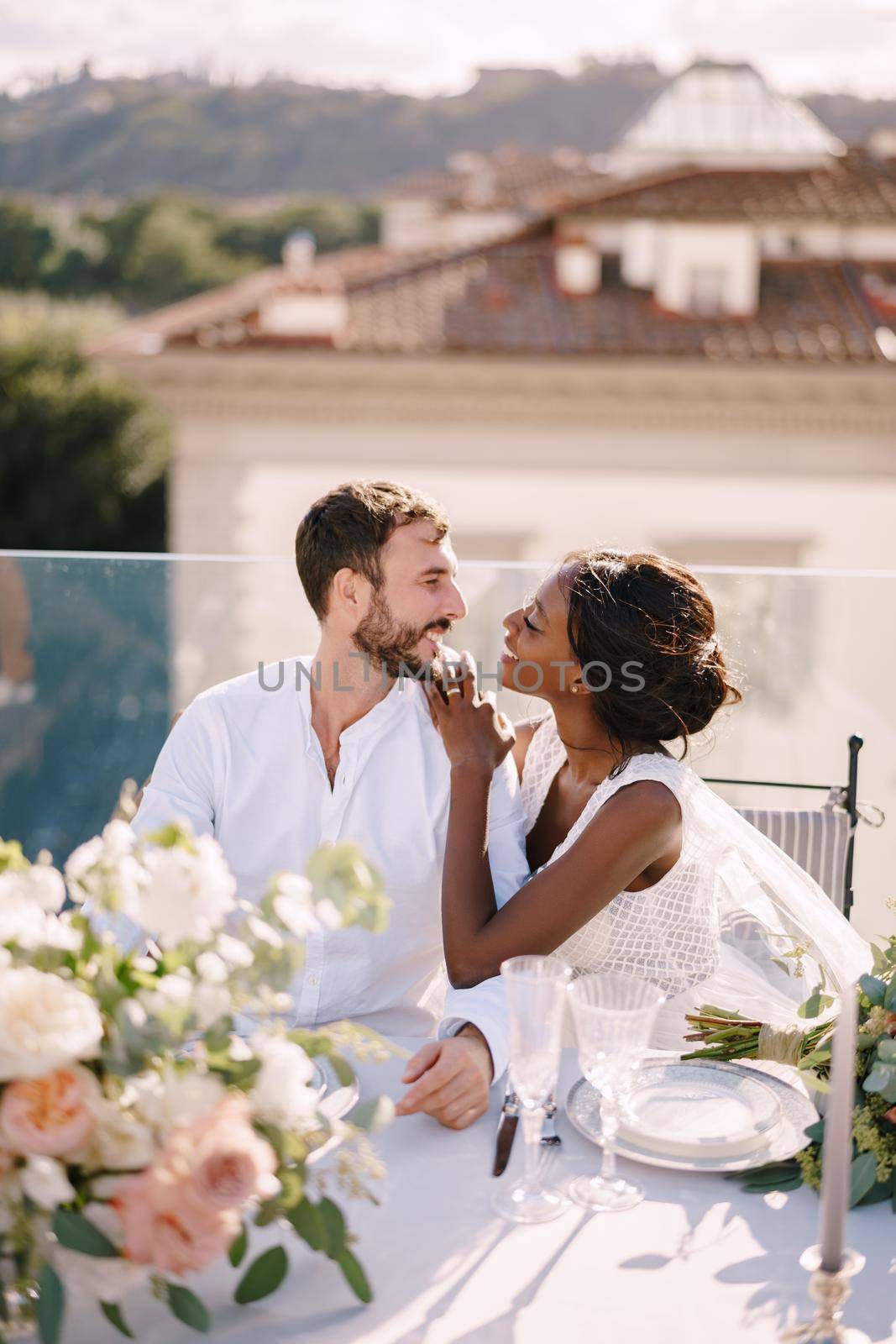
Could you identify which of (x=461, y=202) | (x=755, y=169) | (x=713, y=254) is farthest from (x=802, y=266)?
(x=461, y=202)

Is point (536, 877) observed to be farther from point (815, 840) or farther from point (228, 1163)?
point (228, 1163)

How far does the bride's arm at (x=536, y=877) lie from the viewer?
1884 millimetres

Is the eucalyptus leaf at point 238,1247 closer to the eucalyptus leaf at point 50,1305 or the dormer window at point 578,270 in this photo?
the eucalyptus leaf at point 50,1305

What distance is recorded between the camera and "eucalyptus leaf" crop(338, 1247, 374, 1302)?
3.58 ft

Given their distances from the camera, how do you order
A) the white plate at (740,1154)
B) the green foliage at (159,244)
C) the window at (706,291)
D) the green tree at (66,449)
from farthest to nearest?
1. the green foliage at (159,244)
2. the green tree at (66,449)
3. the window at (706,291)
4. the white plate at (740,1154)

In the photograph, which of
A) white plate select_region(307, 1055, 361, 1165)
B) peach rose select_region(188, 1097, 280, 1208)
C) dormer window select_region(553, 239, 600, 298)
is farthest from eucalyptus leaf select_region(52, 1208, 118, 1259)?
dormer window select_region(553, 239, 600, 298)

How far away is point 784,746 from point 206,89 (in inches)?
1142

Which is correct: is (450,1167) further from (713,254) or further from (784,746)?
(713,254)

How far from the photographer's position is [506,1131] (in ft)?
4.57

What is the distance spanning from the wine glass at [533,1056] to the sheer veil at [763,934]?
739 millimetres

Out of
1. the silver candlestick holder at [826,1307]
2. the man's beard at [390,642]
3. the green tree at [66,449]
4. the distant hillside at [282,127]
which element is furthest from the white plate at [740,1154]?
the distant hillside at [282,127]

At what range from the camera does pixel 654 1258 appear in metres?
1.21

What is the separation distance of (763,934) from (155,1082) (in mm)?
1415

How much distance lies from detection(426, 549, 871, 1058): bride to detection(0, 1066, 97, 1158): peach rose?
97 cm
